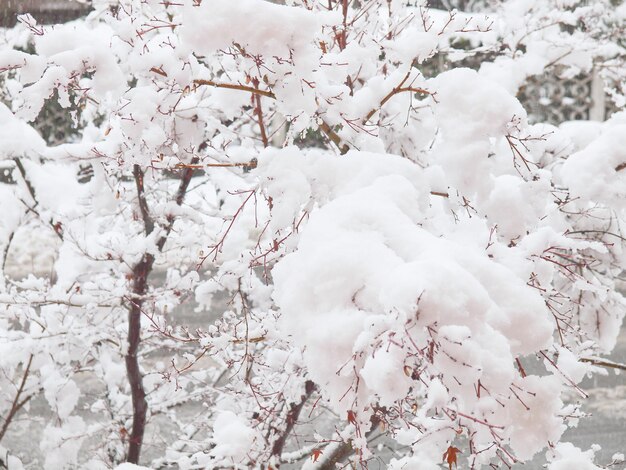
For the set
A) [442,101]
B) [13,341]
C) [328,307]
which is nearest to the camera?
[328,307]

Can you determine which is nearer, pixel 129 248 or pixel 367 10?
pixel 367 10

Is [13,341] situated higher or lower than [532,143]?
lower

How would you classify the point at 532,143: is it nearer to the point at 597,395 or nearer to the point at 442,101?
the point at 442,101

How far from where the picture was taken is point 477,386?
1635mm

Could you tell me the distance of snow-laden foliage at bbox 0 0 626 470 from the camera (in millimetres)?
1646

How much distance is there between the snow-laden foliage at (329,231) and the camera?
165 centimetres

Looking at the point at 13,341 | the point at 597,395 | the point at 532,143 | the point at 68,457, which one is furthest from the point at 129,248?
the point at 597,395

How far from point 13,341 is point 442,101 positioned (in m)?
2.96

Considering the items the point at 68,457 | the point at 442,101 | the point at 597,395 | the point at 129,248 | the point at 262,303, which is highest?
the point at 442,101

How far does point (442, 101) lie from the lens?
7.50 feet

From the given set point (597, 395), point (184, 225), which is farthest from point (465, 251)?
point (597, 395)

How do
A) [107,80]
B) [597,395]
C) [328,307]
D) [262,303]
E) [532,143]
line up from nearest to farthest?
[328,307]
[107,80]
[532,143]
[262,303]
[597,395]

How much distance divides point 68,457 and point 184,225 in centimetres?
150

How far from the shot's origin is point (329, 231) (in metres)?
1.82
